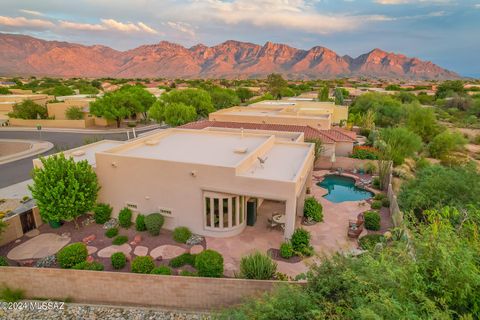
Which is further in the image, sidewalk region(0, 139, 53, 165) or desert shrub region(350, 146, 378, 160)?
sidewalk region(0, 139, 53, 165)

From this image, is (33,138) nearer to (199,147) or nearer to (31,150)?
(31,150)

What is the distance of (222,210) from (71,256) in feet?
24.7

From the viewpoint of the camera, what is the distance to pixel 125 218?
55.8 feet

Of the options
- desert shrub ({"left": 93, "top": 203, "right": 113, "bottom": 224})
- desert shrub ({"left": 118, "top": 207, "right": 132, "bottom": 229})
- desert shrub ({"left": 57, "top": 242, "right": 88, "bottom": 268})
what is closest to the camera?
desert shrub ({"left": 57, "top": 242, "right": 88, "bottom": 268})

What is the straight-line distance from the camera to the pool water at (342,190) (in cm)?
2294

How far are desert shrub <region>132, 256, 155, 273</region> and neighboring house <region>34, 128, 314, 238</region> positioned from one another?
12.1 ft

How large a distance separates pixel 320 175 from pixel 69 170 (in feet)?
68.4

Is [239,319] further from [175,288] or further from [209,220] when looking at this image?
[209,220]

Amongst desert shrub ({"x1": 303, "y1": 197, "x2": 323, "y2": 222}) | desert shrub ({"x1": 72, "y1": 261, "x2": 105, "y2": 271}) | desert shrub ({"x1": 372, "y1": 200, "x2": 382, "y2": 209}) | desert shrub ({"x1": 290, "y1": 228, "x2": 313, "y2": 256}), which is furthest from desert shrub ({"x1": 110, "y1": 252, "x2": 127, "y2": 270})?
desert shrub ({"x1": 372, "y1": 200, "x2": 382, "y2": 209})

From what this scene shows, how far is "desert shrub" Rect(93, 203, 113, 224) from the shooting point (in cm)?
1742

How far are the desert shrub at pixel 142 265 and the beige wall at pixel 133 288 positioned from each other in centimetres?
106

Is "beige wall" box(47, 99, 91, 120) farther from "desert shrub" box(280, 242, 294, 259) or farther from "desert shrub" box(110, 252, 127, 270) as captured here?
"desert shrub" box(280, 242, 294, 259)

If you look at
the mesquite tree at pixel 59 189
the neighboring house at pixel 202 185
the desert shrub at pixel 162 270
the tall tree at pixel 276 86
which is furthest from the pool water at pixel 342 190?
the tall tree at pixel 276 86

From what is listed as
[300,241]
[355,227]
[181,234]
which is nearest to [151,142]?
[181,234]
